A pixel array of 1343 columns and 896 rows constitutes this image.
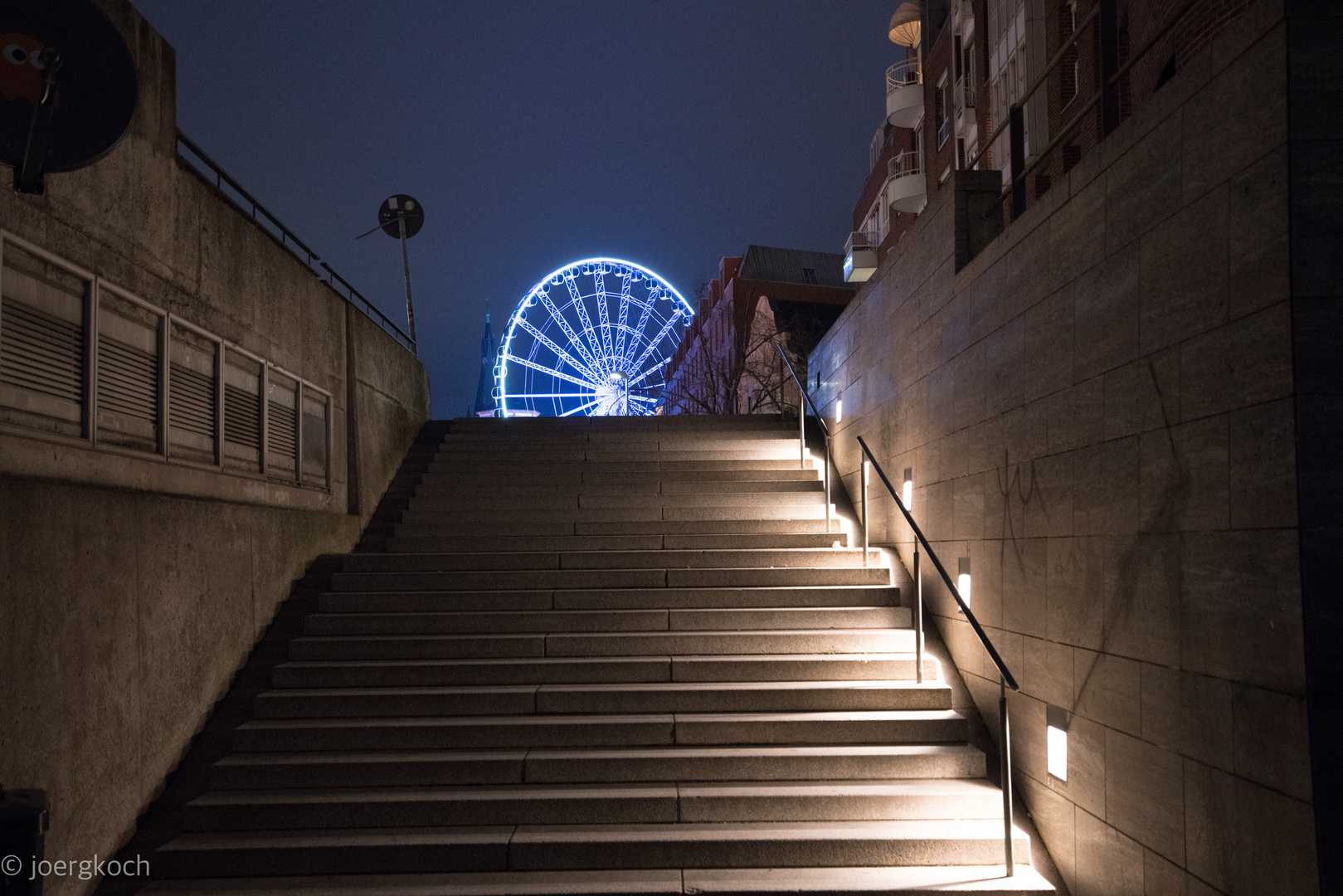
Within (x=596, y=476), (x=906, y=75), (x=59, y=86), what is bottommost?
(x=596, y=476)

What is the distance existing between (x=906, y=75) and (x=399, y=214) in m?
15.1

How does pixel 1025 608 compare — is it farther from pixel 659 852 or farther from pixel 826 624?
pixel 659 852

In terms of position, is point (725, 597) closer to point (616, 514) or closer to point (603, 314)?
point (616, 514)

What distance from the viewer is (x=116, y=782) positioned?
14.8 ft

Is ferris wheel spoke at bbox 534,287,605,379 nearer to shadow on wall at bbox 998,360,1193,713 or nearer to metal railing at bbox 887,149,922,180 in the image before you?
metal railing at bbox 887,149,922,180

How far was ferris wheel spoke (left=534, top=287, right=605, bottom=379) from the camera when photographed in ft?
69.6

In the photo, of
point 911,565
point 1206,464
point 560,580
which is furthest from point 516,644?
point 1206,464

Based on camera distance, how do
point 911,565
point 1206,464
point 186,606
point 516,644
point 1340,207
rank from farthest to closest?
point 911,565
point 516,644
point 186,606
point 1206,464
point 1340,207

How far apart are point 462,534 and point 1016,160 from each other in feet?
16.8

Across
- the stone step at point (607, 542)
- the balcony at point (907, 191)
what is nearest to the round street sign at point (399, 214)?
the stone step at point (607, 542)

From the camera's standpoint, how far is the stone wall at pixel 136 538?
4004 millimetres

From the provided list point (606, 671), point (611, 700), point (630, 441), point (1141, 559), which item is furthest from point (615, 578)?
point (1141, 559)

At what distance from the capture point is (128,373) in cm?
504

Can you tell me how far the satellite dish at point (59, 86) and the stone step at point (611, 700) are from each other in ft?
10.5
